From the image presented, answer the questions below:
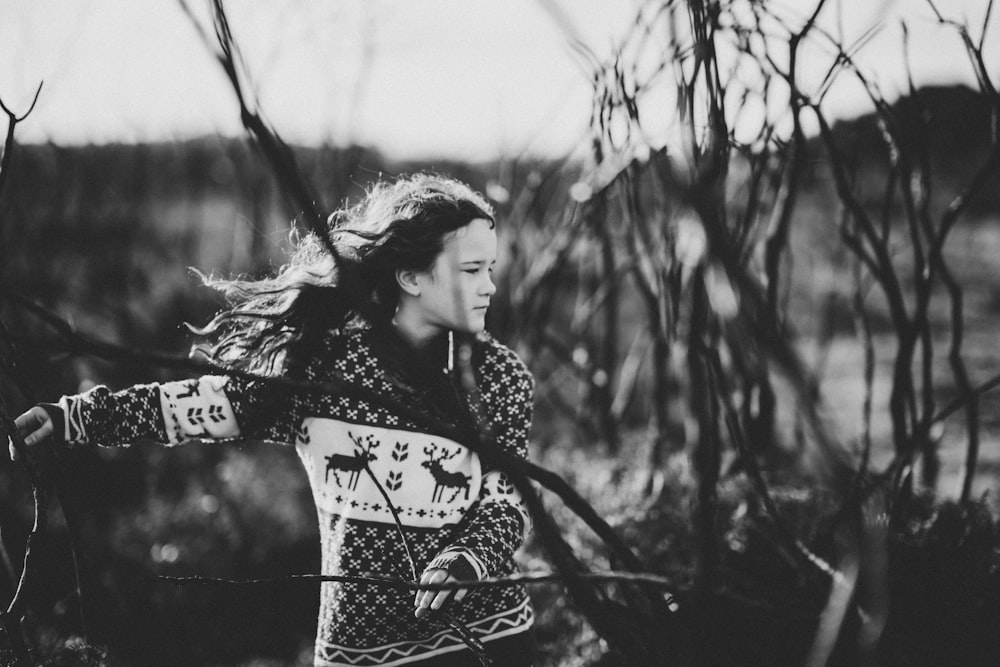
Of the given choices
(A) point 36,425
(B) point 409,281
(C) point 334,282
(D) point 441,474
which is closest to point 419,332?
(B) point 409,281

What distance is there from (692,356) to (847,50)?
1.26 meters

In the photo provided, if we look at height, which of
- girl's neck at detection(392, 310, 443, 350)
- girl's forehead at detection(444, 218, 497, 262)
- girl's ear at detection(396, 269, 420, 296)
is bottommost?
girl's neck at detection(392, 310, 443, 350)

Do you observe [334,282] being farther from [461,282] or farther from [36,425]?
[36,425]

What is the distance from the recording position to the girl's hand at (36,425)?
4.54 feet

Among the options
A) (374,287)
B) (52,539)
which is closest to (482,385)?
(374,287)

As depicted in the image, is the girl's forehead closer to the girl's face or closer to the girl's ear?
the girl's face

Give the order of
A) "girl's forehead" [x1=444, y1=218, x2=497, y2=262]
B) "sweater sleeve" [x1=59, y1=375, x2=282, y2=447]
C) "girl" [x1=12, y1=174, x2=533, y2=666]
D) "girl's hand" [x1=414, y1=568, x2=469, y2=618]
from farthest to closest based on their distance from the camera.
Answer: "girl's forehead" [x1=444, y1=218, x2=497, y2=262]
"girl" [x1=12, y1=174, x2=533, y2=666]
"sweater sleeve" [x1=59, y1=375, x2=282, y2=447]
"girl's hand" [x1=414, y1=568, x2=469, y2=618]

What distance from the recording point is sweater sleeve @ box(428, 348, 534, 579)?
1.47 meters

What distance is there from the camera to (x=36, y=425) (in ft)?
4.59

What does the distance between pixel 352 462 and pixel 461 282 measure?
460mm

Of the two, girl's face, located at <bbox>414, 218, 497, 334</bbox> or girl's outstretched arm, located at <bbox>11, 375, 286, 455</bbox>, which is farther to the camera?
girl's face, located at <bbox>414, 218, 497, 334</bbox>

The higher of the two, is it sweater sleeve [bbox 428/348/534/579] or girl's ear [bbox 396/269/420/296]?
girl's ear [bbox 396/269/420/296]

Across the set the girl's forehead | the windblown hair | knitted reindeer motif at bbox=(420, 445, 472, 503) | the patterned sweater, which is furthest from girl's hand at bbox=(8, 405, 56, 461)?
the girl's forehead

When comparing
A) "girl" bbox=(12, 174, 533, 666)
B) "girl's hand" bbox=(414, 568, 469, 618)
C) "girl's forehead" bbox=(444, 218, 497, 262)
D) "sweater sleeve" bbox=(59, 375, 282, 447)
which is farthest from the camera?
"girl's forehead" bbox=(444, 218, 497, 262)
